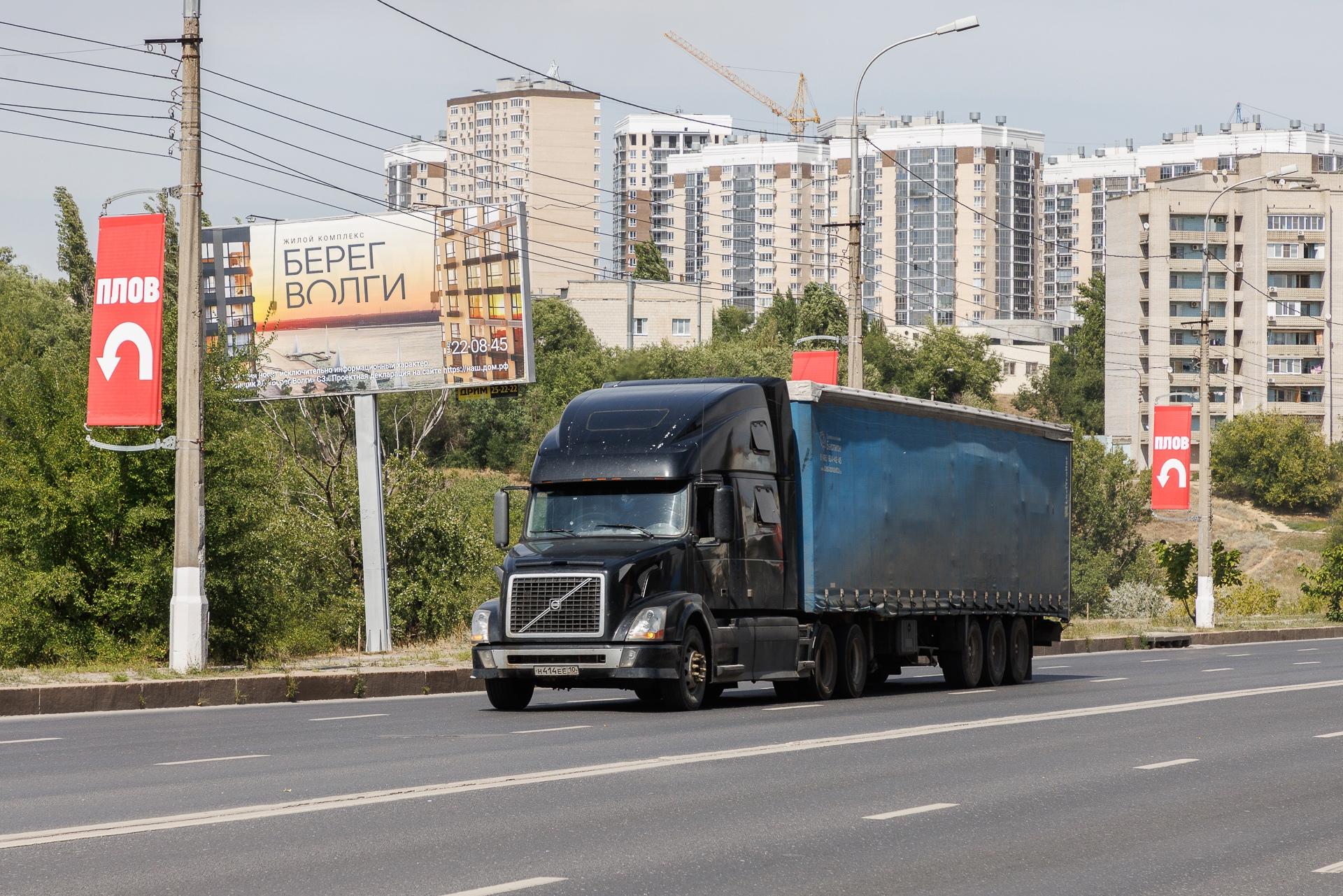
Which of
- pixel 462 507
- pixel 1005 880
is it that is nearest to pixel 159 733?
pixel 1005 880

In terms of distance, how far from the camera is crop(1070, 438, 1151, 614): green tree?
363ft

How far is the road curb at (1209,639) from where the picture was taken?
126 ft

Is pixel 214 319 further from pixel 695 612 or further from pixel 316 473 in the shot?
pixel 695 612

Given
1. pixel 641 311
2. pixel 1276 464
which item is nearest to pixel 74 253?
pixel 641 311

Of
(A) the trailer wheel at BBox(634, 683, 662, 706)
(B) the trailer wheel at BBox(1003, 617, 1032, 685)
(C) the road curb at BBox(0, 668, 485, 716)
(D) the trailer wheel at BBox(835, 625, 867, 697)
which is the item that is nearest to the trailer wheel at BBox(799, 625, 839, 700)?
(D) the trailer wheel at BBox(835, 625, 867, 697)

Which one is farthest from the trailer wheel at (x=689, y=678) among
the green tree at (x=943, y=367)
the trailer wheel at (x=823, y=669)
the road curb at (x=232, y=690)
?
the green tree at (x=943, y=367)

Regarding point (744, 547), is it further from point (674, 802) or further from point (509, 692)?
point (674, 802)

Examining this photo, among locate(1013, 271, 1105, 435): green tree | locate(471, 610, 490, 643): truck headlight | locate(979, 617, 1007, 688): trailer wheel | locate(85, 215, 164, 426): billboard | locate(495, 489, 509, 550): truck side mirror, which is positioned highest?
locate(1013, 271, 1105, 435): green tree

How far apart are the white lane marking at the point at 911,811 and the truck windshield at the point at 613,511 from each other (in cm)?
870

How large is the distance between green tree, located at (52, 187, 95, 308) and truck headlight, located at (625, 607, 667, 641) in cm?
8178

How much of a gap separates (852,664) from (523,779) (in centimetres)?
1084

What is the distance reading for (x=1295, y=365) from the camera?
135375mm

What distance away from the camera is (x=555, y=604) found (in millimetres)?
18688

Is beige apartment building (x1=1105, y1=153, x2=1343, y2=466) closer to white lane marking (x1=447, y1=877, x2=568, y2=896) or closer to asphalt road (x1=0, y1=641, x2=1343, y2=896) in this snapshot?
asphalt road (x1=0, y1=641, x2=1343, y2=896)
